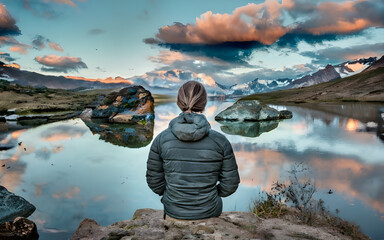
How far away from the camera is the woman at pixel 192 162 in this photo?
11.6ft

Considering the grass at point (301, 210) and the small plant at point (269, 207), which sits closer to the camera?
the grass at point (301, 210)

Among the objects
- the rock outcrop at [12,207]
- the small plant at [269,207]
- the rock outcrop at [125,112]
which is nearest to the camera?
the rock outcrop at [12,207]

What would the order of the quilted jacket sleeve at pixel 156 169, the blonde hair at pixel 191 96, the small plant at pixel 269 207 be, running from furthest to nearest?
the small plant at pixel 269 207 → the quilted jacket sleeve at pixel 156 169 → the blonde hair at pixel 191 96

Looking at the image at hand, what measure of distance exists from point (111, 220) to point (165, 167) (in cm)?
326

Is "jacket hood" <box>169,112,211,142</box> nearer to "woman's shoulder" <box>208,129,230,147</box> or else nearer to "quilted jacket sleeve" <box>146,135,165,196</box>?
"woman's shoulder" <box>208,129,230,147</box>

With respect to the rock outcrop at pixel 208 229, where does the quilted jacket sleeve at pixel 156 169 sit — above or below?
above

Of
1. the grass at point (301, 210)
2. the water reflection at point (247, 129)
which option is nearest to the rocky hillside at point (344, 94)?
the water reflection at point (247, 129)

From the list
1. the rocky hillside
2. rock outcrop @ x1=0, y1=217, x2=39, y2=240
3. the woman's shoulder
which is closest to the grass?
the woman's shoulder

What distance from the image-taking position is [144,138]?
15758mm

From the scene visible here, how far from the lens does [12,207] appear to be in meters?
6.18

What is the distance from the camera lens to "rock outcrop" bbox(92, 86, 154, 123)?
2341cm

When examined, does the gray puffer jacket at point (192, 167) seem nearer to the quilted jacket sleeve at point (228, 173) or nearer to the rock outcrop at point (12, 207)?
the quilted jacket sleeve at point (228, 173)

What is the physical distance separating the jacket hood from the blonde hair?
0.21 m

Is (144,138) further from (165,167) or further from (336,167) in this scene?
(165,167)
